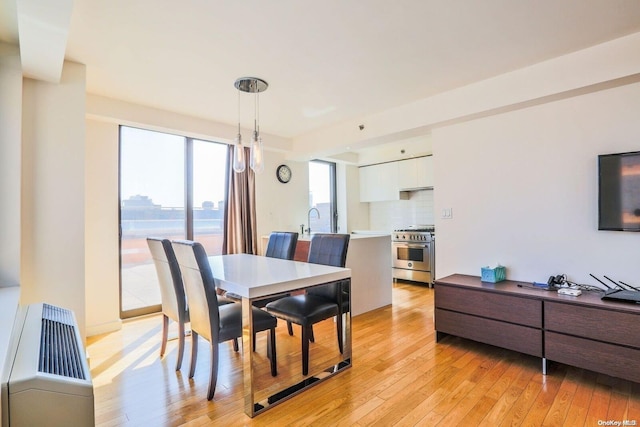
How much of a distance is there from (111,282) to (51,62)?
7.32 feet

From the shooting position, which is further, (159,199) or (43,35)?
(159,199)

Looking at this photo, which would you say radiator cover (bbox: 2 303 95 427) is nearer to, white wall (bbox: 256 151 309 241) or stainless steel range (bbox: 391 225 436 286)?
white wall (bbox: 256 151 309 241)

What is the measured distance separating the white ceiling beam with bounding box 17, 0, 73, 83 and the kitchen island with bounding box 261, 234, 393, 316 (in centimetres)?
283

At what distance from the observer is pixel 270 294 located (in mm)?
1997

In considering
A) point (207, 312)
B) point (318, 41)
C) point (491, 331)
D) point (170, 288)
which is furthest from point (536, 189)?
point (170, 288)

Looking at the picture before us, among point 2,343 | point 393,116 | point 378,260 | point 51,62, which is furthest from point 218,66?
point 378,260

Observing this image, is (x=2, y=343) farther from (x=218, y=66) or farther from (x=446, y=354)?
(x=446, y=354)

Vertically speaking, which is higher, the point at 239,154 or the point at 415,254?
the point at 239,154

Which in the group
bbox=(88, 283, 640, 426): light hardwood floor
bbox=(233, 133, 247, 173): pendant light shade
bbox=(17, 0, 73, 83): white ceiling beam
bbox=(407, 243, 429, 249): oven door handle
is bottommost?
bbox=(88, 283, 640, 426): light hardwood floor

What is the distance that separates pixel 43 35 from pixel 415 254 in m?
5.05

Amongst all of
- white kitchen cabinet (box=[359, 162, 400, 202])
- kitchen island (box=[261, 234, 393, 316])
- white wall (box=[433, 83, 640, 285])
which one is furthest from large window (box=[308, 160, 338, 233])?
white wall (box=[433, 83, 640, 285])

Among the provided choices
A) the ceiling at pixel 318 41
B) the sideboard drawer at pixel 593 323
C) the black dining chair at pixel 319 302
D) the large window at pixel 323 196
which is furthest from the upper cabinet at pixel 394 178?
the sideboard drawer at pixel 593 323

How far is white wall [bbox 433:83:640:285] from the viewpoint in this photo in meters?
2.49

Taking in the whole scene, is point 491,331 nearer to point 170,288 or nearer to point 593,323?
point 593,323
